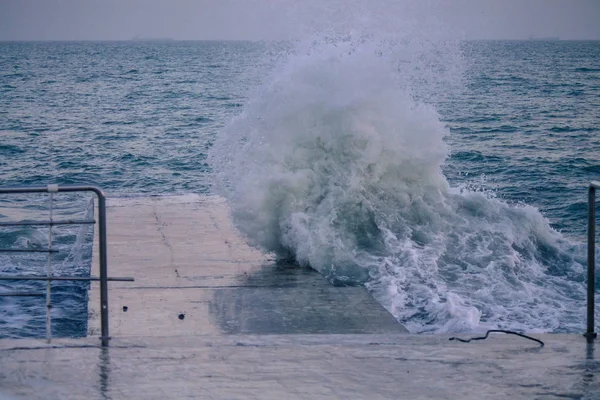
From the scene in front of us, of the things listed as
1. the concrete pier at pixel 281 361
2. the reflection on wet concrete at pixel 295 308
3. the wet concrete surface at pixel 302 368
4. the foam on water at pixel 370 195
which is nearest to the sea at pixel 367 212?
the foam on water at pixel 370 195

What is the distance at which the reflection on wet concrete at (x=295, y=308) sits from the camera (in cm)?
768

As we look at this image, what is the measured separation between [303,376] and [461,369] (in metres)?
0.98

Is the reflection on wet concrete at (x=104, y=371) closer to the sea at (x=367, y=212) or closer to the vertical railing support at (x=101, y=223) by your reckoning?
the vertical railing support at (x=101, y=223)

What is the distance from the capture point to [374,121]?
39.7ft

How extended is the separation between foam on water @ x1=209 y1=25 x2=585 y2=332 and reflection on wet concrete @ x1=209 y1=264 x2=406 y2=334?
97 cm

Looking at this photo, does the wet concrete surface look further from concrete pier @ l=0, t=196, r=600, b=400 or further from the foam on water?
the foam on water

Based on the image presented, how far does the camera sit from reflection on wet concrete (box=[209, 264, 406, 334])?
7684 mm

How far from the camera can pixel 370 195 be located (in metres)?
12.1

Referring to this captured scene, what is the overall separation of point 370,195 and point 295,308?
13.3 feet

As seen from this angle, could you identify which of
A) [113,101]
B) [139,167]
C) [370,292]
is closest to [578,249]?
[370,292]

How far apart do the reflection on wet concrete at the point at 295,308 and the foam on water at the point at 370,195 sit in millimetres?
973

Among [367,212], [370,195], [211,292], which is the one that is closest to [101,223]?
[211,292]

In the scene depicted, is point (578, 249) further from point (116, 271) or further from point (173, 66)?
point (173, 66)

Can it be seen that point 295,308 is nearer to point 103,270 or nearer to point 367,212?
point 103,270
